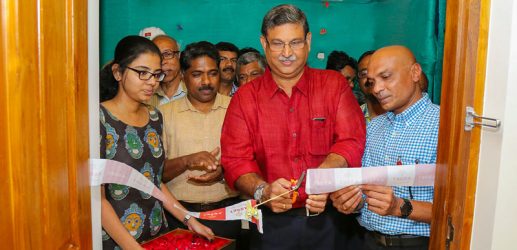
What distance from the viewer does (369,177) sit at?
203 centimetres

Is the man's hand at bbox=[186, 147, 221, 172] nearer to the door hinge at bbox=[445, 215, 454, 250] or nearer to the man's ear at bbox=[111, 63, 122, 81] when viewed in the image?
the man's ear at bbox=[111, 63, 122, 81]

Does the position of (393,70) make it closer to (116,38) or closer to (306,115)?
(306,115)

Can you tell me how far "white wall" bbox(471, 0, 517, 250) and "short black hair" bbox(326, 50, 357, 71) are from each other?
2289mm

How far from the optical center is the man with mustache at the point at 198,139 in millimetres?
2994

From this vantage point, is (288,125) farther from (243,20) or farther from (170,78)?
(243,20)

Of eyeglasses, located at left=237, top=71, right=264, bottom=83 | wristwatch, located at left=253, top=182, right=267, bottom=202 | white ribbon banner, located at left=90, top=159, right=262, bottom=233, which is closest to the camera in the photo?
white ribbon banner, located at left=90, top=159, right=262, bottom=233

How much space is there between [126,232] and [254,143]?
77cm

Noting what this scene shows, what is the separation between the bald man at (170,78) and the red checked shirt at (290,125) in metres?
1.08

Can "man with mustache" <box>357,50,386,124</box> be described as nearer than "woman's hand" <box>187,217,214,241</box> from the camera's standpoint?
No

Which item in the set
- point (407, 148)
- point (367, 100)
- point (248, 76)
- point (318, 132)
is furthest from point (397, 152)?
Answer: point (248, 76)

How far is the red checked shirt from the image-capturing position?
7.83 feet

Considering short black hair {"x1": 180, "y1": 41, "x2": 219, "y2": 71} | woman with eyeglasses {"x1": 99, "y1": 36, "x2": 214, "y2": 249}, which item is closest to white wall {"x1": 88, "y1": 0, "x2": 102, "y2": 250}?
woman with eyeglasses {"x1": 99, "y1": 36, "x2": 214, "y2": 249}

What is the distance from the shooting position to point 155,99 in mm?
3320

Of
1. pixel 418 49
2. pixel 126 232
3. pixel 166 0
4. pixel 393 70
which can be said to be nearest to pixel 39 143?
pixel 126 232
